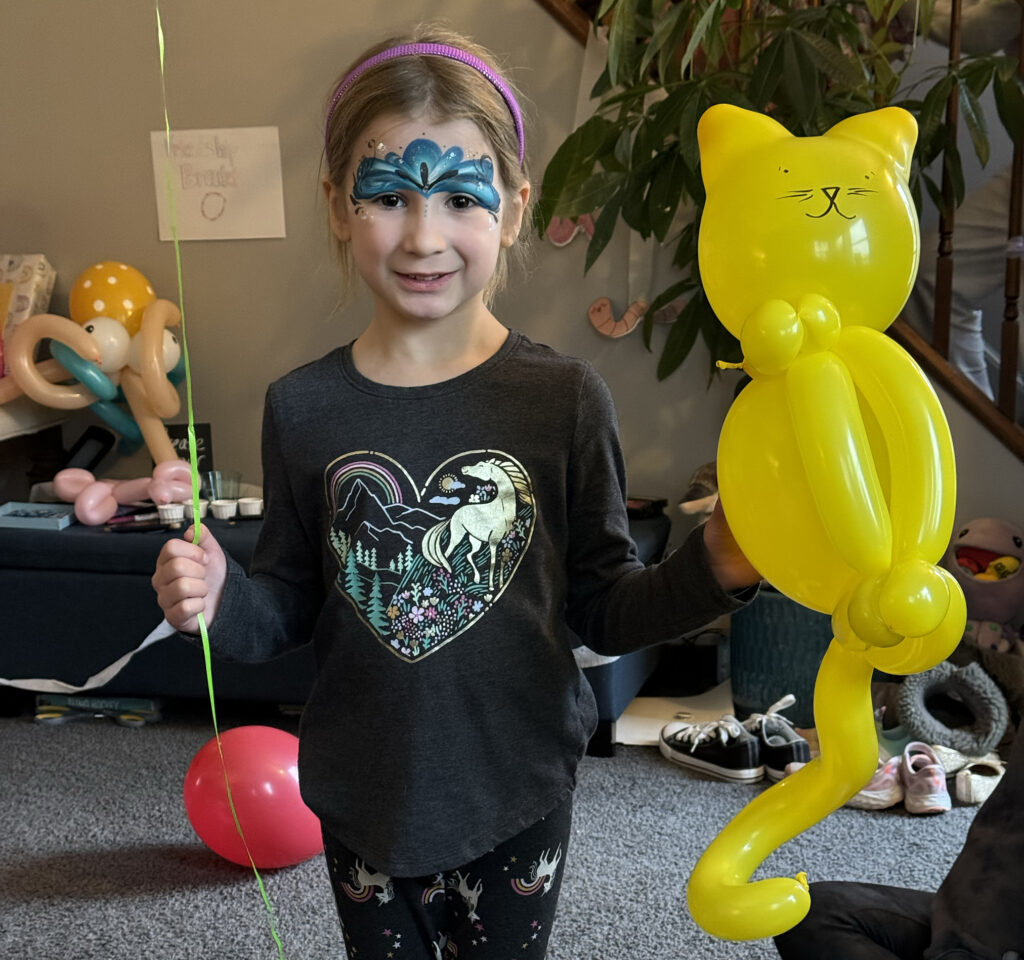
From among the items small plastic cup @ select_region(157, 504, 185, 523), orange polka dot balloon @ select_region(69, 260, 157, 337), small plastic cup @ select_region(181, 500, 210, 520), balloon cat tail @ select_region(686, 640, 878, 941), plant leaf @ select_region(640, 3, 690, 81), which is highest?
plant leaf @ select_region(640, 3, 690, 81)

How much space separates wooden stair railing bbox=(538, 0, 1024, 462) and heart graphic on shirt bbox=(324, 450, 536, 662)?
1467mm

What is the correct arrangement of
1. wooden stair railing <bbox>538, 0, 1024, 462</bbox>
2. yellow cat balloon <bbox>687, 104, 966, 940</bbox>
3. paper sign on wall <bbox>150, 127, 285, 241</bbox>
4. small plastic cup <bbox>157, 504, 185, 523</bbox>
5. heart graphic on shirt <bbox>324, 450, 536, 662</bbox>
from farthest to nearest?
1. paper sign on wall <bbox>150, 127, 285, 241</bbox>
2. small plastic cup <bbox>157, 504, 185, 523</bbox>
3. wooden stair railing <bbox>538, 0, 1024, 462</bbox>
4. heart graphic on shirt <bbox>324, 450, 536, 662</bbox>
5. yellow cat balloon <bbox>687, 104, 966, 940</bbox>

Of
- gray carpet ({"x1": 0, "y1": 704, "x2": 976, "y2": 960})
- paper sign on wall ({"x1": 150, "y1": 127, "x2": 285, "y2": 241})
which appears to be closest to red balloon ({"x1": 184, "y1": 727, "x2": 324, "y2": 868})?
gray carpet ({"x1": 0, "y1": 704, "x2": 976, "y2": 960})

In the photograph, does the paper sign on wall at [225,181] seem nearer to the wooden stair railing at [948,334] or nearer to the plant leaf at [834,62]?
the wooden stair railing at [948,334]

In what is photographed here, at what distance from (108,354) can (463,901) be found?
1757mm

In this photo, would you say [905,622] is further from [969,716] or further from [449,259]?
[969,716]

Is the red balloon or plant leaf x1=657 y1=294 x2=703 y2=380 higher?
plant leaf x1=657 y1=294 x2=703 y2=380

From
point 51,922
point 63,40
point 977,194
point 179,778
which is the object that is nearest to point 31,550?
point 179,778

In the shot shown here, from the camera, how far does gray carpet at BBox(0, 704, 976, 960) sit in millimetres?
1520

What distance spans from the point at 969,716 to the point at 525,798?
148cm

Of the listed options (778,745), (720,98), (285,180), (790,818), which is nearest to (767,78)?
(720,98)

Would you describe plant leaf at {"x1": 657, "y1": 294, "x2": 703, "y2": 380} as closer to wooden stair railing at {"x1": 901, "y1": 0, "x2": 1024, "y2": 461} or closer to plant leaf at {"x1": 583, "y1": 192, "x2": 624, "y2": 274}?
plant leaf at {"x1": 583, "y1": 192, "x2": 624, "y2": 274}

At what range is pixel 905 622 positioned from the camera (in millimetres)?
559

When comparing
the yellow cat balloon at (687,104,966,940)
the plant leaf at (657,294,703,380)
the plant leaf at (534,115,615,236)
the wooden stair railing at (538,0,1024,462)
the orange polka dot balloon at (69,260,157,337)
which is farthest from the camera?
the orange polka dot balloon at (69,260,157,337)
